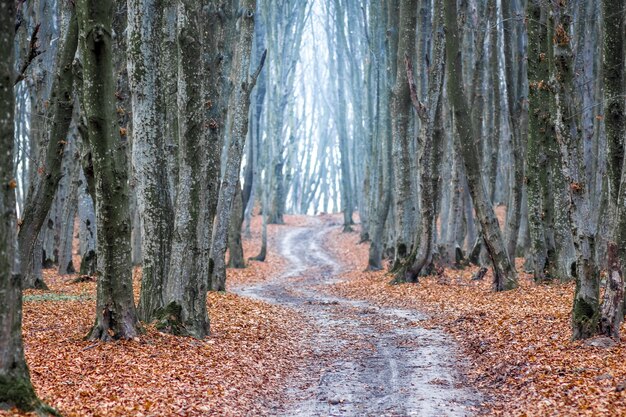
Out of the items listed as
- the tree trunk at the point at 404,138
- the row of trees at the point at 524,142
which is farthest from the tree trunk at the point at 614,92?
the tree trunk at the point at 404,138

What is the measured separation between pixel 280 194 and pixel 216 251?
32.0m

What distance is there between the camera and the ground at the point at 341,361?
717 centimetres

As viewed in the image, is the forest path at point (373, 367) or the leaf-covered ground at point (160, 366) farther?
the forest path at point (373, 367)

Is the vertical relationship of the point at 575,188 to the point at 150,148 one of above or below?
below

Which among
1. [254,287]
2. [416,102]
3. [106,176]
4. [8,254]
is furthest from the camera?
[254,287]

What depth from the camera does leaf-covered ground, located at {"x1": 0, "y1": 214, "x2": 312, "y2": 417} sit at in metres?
6.90

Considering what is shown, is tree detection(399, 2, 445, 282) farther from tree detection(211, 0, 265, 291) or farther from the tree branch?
the tree branch

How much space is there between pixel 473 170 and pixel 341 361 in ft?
26.0

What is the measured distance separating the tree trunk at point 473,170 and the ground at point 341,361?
63cm

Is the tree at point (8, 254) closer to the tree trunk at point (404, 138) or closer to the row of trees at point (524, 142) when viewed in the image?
the row of trees at point (524, 142)

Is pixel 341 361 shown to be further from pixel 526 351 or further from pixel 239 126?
pixel 239 126

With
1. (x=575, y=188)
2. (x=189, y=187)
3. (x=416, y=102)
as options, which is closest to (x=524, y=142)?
(x=416, y=102)

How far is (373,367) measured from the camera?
9.70 m

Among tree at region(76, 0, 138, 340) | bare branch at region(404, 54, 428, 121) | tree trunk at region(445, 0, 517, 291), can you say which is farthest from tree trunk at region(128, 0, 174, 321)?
bare branch at region(404, 54, 428, 121)
